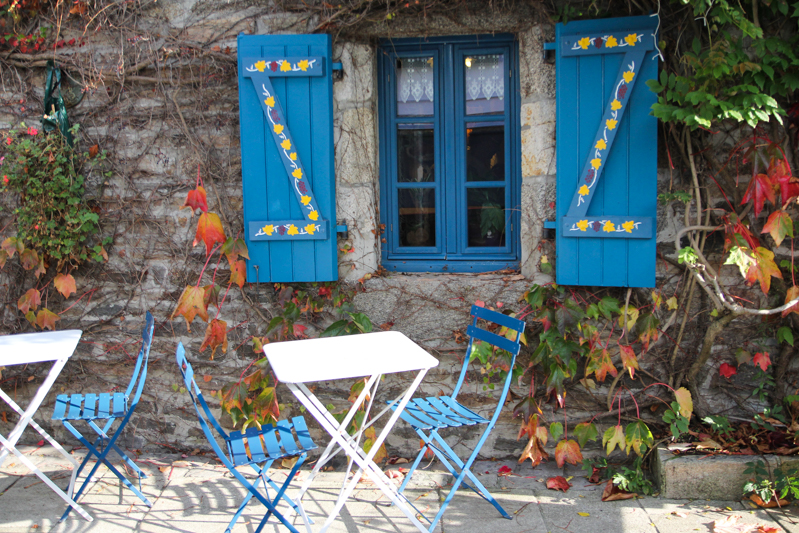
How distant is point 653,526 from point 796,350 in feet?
4.15

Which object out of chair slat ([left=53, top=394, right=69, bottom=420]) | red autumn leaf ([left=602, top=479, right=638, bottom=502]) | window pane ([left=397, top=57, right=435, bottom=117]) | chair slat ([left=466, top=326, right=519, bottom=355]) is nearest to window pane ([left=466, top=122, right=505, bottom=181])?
window pane ([left=397, top=57, right=435, bottom=117])

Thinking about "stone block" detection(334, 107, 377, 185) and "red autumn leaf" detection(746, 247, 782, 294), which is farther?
"stone block" detection(334, 107, 377, 185)

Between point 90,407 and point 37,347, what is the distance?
40 centimetres

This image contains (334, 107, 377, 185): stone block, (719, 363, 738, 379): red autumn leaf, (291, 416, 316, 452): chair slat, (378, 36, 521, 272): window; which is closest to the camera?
(291, 416, 316, 452): chair slat

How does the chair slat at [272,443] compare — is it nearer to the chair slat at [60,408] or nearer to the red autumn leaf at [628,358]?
the chair slat at [60,408]

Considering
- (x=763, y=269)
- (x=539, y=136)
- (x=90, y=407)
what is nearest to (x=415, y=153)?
(x=539, y=136)

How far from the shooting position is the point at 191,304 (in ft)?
10.0

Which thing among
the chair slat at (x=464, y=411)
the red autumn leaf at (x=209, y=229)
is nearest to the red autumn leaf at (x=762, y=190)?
the chair slat at (x=464, y=411)

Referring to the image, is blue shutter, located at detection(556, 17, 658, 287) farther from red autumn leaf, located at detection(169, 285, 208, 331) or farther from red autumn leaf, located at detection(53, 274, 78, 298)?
red autumn leaf, located at detection(53, 274, 78, 298)

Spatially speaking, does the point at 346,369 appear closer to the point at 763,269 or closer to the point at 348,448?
the point at 348,448

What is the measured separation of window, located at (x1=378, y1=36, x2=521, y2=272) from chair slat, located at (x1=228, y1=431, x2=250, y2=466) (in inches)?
56.9

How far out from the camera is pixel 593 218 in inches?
119

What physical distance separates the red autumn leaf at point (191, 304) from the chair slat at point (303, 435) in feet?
2.67

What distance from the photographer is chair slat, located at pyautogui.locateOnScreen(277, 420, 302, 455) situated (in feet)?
7.60
